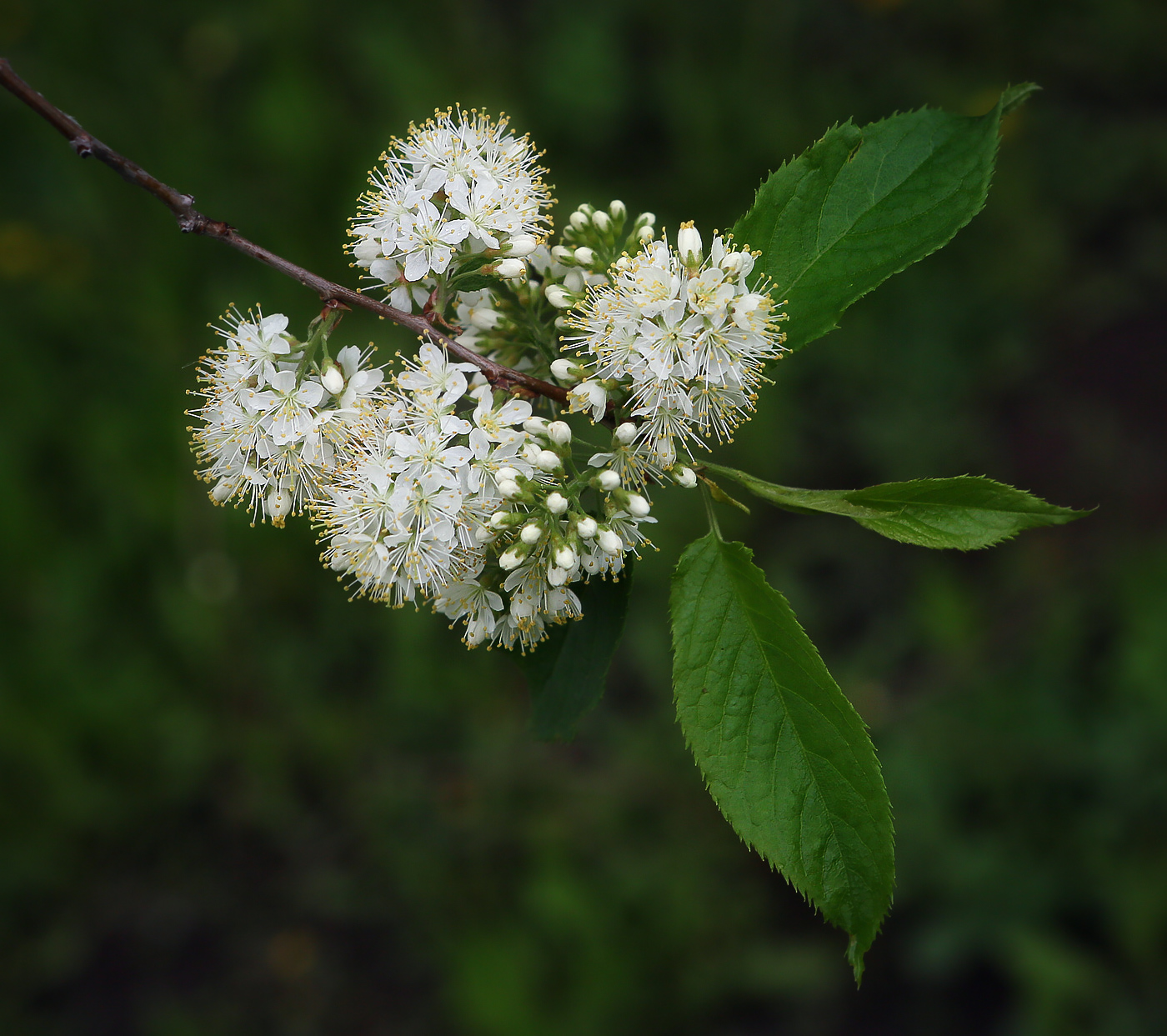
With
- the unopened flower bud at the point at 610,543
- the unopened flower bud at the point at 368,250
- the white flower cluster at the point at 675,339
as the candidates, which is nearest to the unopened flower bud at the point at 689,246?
the white flower cluster at the point at 675,339

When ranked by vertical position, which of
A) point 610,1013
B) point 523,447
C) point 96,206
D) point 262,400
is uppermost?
point 96,206

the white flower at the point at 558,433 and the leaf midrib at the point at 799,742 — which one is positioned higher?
the white flower at the point at 558,433

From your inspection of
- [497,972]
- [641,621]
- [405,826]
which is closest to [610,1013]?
[497,972]

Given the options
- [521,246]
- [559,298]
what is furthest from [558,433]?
[521,246]

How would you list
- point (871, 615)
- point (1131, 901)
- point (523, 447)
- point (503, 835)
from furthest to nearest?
point (871, 615), point (503, 835), point (1131, 901), point (523, 447)

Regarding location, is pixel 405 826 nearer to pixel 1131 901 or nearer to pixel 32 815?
pixel 32 815

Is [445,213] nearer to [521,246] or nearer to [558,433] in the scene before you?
[521,246]

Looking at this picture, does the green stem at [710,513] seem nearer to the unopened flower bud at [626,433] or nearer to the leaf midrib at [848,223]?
the unopened flower bud at [626,433]
